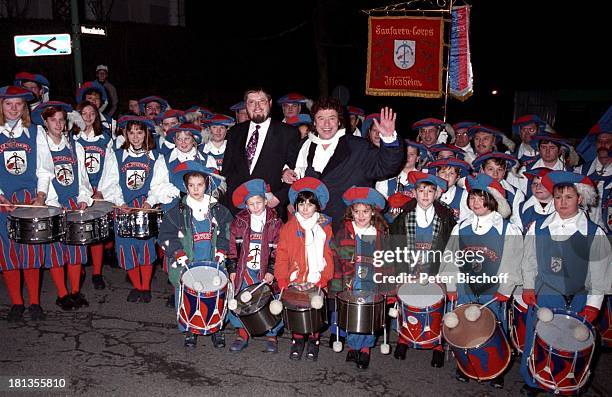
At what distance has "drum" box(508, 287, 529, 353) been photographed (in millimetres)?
4242

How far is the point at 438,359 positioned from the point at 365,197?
5.19 feet

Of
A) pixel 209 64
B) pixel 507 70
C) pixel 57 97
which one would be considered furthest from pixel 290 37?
pixel 57 97

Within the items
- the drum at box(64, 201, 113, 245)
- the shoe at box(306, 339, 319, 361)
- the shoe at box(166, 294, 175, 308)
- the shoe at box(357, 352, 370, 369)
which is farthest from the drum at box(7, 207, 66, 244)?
the shoe at box(357, 352, 370, 369)

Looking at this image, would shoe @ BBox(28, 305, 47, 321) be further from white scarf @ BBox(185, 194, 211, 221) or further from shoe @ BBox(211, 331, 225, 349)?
white scarf @ BBox(185, 194, 211, 221)

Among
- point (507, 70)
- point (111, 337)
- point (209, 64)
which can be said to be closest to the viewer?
point (111, 337)

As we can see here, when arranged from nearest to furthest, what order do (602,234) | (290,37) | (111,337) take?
(602,234)
(111,337)
(290,37)

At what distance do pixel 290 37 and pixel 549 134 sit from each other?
1728 cm

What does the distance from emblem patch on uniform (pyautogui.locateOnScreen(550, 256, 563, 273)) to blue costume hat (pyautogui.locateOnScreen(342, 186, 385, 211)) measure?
1438 mm

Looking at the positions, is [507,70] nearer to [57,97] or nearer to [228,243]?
[57,97]

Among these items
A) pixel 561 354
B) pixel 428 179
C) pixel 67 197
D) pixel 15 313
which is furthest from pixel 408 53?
pixel 15 313

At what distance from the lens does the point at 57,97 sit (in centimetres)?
1456

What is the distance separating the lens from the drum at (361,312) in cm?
419

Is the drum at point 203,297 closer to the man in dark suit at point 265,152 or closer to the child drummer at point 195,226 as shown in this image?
the child drummer at point 195,226

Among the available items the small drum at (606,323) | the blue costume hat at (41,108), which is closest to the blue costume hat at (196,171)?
the blue costume hat at (41,108)
